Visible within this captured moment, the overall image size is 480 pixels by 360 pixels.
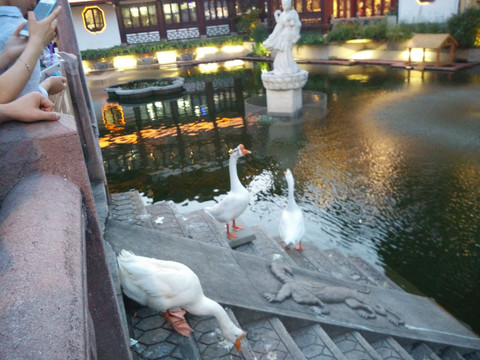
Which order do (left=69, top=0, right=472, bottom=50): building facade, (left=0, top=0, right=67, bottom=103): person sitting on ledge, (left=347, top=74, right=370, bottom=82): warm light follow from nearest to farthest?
(left=0, top=0, right=67, bottom=103): person sitting on ledge → (left=347, top=74, right=370, bottom=82): warm light → (left=69, top=0, right=472, bottom=50): building facade

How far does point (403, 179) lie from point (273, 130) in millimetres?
4411

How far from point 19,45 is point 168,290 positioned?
1828 millimetres

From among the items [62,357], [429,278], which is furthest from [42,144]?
[429,278]

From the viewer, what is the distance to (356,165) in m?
8.51

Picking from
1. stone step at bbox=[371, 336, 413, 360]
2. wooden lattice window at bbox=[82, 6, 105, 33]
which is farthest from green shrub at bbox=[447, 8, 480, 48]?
wooden lattice window at bbox=[82, 6, 105, 33]

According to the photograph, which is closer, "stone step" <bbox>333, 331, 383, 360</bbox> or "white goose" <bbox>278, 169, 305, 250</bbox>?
"stone step" <bbox>333, 331, 383, 360</bbox>

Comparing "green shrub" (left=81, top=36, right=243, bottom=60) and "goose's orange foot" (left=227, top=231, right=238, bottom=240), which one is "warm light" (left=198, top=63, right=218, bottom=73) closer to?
"green shrub" (left=81, top=36, right=243, bottom=60)

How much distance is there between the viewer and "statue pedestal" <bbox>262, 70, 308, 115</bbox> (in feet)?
39.8

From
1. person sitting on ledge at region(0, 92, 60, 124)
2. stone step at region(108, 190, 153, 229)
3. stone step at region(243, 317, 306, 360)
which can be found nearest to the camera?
person sitting on ledge at region(0, 92, 60, 124)

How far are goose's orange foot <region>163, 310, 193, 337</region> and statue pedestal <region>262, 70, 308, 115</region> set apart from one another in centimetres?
992

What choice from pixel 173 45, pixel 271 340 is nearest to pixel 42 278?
pixel 271 340

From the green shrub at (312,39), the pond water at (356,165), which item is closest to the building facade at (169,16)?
the green shrub at (312,39)

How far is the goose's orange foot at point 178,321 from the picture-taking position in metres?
3.03

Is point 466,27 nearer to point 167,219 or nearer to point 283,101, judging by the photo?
point 283,101
